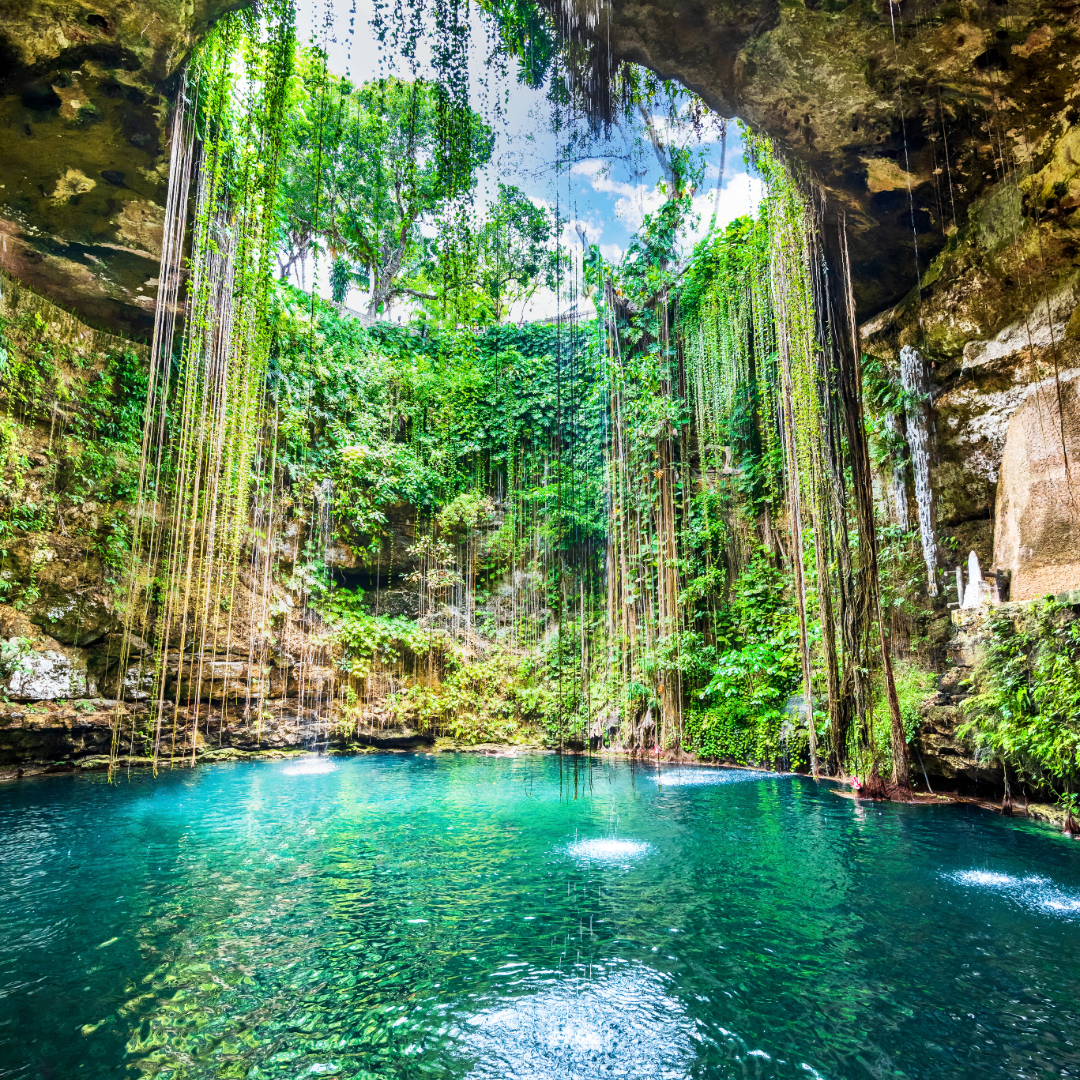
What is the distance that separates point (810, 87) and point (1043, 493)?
372 cm

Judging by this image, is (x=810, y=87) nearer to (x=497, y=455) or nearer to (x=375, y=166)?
(x=375, y=166)

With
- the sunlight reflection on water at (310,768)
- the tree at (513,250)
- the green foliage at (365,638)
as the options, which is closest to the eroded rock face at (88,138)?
the tree at (513,250)

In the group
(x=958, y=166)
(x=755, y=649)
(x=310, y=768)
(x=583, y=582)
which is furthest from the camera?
(x=583, y=582)

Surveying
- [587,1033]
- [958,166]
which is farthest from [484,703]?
[958,166]

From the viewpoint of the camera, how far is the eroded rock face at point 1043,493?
482 centimetres

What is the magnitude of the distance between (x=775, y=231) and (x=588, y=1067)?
22.0 ft

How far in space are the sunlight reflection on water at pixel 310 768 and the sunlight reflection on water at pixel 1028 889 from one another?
6.65m

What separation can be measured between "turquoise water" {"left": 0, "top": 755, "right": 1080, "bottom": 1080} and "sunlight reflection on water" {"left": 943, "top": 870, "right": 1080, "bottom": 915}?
2cm

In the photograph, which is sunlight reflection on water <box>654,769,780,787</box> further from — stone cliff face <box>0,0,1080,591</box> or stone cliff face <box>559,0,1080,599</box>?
stone cliff face <box>0,0,1080,591</box>

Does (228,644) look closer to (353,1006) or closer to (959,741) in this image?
(353,1006)

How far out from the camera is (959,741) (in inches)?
199

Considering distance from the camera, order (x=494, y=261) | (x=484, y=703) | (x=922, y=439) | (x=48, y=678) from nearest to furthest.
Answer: (x=922, y=439) < (x=48, y=678) < (x=484, y=703) < (x=494, y=261)

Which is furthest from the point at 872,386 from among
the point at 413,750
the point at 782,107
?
the point at 413,750

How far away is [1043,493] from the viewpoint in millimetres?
5027
